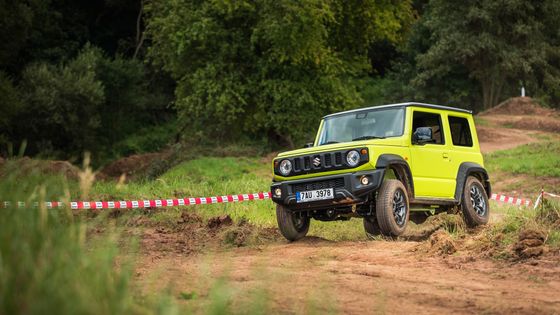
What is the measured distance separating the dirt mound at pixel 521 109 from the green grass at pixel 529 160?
10553mm

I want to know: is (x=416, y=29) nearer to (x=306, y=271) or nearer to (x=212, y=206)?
(x=212, y=206)

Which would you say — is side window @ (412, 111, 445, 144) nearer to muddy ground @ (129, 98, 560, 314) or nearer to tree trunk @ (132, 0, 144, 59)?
muddy ground @ (129, 98, 560, 314)

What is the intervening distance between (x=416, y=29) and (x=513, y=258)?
44283 millimetres

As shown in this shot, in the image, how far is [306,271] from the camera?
8758mm

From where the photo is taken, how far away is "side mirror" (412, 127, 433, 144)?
1253 centimetres

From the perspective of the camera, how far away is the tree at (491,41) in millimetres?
42688

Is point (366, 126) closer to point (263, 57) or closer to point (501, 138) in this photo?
point (263, 57)

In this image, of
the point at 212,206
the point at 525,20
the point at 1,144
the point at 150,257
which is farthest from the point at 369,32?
the point at 150,257

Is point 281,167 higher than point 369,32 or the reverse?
the reverse

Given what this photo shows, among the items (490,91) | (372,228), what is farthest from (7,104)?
(490,91)

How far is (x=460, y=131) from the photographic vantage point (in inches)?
556

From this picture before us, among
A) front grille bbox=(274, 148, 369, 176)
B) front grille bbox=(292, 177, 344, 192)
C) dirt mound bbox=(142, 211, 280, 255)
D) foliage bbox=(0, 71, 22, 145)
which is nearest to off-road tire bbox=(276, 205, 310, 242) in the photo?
dirt mound bbox=(142, 211, 280, 255)

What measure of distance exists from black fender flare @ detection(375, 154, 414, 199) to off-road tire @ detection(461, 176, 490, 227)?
154 cm

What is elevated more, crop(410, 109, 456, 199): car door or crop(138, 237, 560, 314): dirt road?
crop(410, 109, 456, 199): car door
